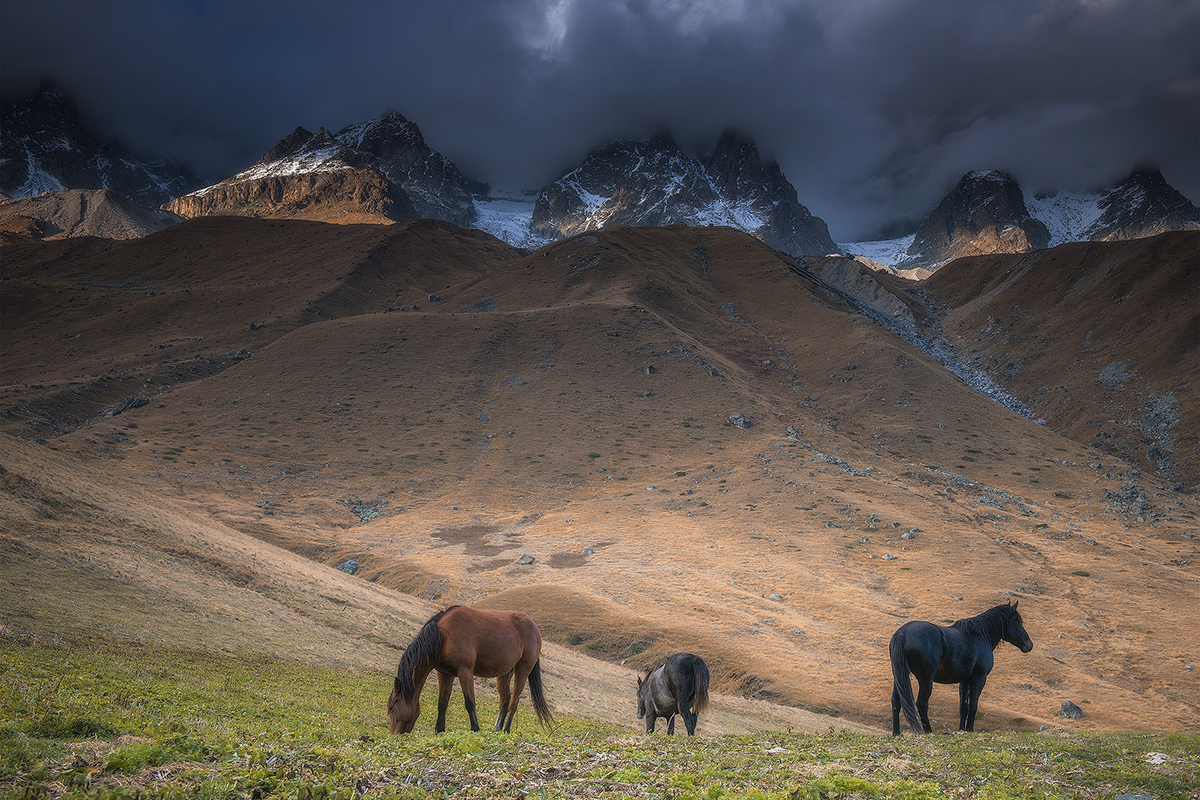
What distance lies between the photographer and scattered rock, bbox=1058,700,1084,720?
755 inches

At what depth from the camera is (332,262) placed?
113 m

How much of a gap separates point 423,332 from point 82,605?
208ft

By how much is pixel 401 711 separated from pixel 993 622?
14364 mm

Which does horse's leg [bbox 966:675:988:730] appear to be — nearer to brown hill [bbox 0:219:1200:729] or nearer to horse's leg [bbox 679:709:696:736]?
brown hill [bbox 0:219:1200:729]

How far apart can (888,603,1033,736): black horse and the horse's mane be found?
32.7ft

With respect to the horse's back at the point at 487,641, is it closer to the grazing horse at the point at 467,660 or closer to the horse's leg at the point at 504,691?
the grazing horse at the point at 467,660

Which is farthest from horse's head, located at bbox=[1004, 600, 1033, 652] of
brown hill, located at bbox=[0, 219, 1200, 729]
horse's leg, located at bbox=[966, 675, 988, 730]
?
brown hill, located at bbox=[0, 219, 1200, 729]

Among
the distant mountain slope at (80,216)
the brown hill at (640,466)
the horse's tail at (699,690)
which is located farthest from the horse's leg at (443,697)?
the distant mountain slope at (80,216)

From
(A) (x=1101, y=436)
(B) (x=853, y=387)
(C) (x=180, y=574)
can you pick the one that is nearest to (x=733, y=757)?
(C) (x=180, y=574)

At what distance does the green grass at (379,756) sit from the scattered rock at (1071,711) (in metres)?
9.07

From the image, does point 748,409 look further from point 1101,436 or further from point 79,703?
point 79,703

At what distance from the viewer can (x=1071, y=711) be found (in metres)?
19.3

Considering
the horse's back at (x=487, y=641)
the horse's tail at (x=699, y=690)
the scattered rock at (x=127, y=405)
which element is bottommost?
the horse's tail at (x=699, y=690)

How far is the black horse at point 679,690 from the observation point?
1334 centimetres
